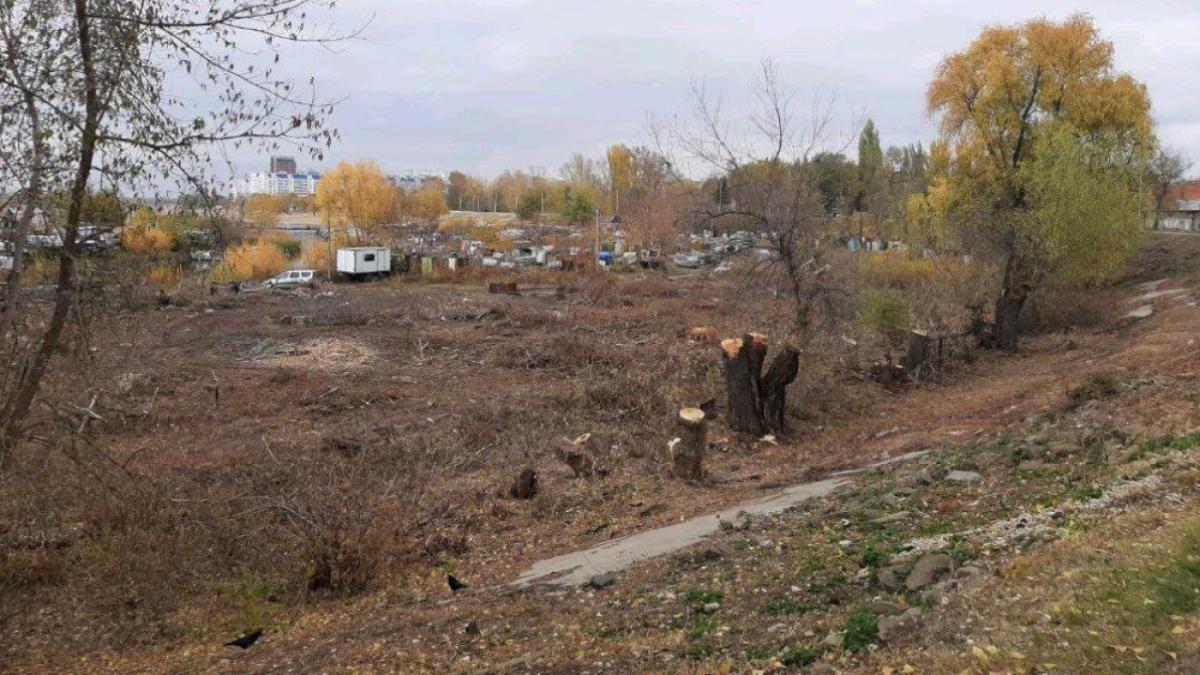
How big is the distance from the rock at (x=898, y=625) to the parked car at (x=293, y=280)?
148ft

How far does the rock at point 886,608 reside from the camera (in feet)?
18.7

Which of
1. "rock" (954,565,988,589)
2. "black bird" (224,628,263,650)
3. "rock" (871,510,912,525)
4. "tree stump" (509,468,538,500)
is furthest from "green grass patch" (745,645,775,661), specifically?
"tree stump" (509,468,538,500)

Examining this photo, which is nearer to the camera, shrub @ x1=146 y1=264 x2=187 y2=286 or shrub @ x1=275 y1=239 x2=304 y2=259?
shrub @ x1=146 y1=264 x2=187 y2=286

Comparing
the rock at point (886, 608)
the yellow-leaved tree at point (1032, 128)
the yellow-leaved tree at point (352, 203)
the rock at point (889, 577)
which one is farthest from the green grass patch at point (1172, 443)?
the yellow-leaved tree at point (352, 203)

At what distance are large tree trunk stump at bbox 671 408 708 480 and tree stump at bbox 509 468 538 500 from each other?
6.28 ft

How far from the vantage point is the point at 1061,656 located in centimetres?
442

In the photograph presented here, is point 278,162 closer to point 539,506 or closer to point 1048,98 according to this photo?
point 539,506

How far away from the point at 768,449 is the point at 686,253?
5195 cm

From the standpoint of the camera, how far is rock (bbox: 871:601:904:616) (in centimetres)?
570

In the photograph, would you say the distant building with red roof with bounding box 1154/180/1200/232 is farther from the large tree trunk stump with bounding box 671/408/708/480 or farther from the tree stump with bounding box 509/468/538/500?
the tree stump with bounding box 509/468/538/500

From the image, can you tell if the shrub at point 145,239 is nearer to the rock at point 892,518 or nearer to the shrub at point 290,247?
the rock at point 892,518

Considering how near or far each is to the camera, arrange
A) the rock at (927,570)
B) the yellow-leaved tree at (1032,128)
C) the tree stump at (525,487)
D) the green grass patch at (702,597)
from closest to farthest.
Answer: the rock at (927,570) < the green grass patch at (702,597) < the tree stump at (525,487) < the yellow-leaved tree at (1032,128)

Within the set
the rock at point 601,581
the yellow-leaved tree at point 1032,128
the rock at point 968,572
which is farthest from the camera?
the yellow-leaved tree at point 1032,128

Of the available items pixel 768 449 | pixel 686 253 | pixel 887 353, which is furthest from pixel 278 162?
pixel 686 253
